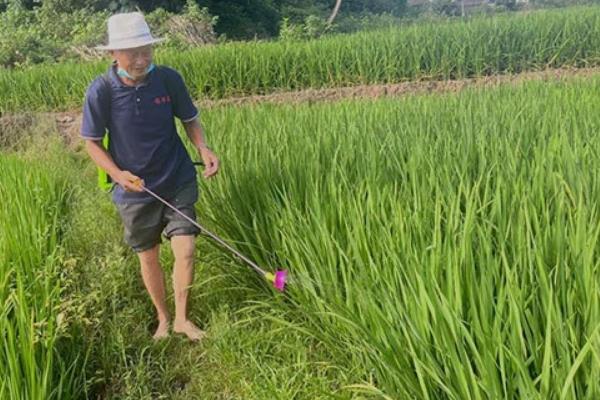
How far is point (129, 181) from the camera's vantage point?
2477mm

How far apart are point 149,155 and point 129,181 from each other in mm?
187

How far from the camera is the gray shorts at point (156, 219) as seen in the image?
265cm

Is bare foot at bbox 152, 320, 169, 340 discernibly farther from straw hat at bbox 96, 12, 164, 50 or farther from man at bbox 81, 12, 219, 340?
straw hat at bbox 96, 12, 164, 50

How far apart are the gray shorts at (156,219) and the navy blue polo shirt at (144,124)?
0.11ft

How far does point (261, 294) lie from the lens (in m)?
2.72

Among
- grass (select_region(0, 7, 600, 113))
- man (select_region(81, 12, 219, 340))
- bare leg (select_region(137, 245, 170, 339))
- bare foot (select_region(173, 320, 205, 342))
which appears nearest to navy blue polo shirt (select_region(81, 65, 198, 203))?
man (select_region(81, 12, 219, 340))

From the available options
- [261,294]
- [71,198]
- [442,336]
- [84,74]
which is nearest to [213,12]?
[84,74]

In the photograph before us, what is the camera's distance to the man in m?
2.51

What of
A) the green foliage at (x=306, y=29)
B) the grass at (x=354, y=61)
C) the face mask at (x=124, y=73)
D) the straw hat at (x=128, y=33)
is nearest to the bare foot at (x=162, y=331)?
the face mask at (x=124, y=73)

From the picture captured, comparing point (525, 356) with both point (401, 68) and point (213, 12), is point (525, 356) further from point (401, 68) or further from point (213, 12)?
point (213, 12)

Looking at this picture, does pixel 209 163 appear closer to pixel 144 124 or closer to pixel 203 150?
pixel 203 150

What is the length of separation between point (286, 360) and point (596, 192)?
1155 mm

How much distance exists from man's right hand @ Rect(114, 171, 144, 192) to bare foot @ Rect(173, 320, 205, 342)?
58cm

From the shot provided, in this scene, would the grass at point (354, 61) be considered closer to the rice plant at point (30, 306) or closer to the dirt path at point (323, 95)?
the dirt path at point (323, 95)
